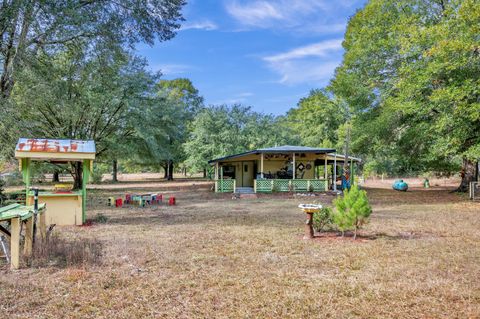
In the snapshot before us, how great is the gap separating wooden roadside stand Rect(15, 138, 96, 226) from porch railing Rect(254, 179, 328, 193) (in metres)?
Result: 11.4

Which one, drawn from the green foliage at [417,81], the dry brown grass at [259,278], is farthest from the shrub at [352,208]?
→ the green foliage at [417,81]

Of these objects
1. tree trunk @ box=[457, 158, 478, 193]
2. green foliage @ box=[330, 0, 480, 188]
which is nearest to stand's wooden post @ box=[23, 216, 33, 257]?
green foliage @ box=[330, 0, 480, 188]

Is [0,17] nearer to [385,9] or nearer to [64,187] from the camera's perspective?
[64,187]

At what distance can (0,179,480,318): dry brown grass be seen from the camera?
3387 mm

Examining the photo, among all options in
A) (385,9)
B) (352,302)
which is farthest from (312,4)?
(352,302)

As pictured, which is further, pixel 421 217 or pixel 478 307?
pixel 421 217

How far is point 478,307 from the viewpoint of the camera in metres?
3.41

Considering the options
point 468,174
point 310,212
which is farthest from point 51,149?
point 468,174

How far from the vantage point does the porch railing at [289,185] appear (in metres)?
18.7

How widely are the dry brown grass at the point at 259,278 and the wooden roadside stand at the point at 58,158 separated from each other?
1.03 m

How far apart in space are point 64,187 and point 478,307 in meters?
9.45

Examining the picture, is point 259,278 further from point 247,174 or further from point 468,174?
point 468,174

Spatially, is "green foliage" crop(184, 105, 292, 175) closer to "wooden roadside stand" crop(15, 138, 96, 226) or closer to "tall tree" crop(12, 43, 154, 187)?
"tall tree" crop(12, 43, 154, 187)

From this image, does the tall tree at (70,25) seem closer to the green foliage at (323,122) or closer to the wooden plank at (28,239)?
the wooden plank at (28,239)
